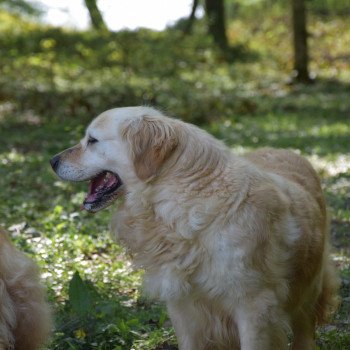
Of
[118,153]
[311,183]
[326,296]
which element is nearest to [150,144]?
[118,153]

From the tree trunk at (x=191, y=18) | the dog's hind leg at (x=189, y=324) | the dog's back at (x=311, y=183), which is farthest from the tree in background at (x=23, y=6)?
the dog's hind leg at (x=189, y=324)

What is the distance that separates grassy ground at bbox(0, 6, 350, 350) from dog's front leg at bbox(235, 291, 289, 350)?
102cm

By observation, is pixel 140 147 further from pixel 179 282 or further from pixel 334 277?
pixel 334 277

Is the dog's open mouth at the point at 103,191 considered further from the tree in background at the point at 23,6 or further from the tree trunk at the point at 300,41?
the tree in background at the point at 23,6

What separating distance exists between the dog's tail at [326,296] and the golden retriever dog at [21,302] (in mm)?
1994

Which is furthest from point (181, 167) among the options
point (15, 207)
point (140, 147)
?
point (15, 207)

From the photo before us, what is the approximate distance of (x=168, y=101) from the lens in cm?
1634

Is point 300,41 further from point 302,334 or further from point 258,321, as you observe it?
point 258,321

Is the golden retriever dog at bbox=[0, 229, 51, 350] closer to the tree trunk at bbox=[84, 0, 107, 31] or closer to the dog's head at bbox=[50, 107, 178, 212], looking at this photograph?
the dog's head at bbox=[50, 107, 178, 212]

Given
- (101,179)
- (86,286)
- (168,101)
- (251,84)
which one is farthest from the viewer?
(251,84)

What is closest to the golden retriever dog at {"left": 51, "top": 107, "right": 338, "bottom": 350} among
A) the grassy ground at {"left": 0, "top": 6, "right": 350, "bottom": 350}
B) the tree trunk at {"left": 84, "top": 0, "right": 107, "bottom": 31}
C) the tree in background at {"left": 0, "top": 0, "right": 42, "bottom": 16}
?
the grassy ground at {"left": 0, "top": 6, "right": 350, "bottom": 350}

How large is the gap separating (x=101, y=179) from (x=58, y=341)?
112cm

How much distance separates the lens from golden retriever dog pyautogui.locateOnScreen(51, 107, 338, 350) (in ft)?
13.8

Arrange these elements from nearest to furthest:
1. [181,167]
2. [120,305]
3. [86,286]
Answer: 1. [181,167]
2. [86,286]
3. [120,305]
